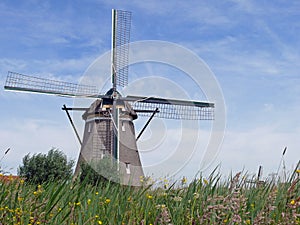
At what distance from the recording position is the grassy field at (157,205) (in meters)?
4.15

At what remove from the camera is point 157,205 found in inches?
177

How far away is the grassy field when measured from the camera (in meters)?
4.15

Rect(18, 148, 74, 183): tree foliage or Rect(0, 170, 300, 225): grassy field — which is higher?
Rect(18, 148, 74, 183): tree foliage

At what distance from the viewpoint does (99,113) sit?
2316 cm

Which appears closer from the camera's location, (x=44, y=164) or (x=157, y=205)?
(x=157, y=205)

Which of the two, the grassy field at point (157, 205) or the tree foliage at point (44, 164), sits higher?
the tree foliage at point (44, 164)

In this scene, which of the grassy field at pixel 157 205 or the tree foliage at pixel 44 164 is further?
the tree foliage at pixel 44 164

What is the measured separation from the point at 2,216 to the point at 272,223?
2.56 meters

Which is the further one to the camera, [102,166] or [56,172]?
[56,172]

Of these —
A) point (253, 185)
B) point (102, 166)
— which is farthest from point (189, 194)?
point (102, 166)

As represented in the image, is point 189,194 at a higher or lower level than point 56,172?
lower

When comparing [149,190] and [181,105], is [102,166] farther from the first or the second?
[149,190]

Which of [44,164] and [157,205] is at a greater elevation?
[44,164]

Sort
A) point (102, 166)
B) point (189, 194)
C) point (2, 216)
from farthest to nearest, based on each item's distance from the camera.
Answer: point (102, 166), point (189, 194), point (2, 216)
